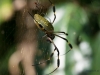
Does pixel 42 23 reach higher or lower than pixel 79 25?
lower

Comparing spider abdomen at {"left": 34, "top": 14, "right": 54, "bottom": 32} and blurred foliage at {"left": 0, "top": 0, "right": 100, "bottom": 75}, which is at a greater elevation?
blurred foliage at {"left": 0, "top": 0, "right": 100, "bottom": 75}

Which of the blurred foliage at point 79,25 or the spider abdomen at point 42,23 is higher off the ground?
the blurred foliage at point 79,25

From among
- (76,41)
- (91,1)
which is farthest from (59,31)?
(91,1)

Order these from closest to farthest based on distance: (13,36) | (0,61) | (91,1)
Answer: (13,36) < (0,61) < (91,1)

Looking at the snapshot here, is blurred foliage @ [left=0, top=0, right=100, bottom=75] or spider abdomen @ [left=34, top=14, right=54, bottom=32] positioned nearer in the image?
spider abdomen @ [left=34, top=14, right=54, bottom=32]

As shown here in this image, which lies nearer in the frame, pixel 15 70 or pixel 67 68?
pixel 15 70

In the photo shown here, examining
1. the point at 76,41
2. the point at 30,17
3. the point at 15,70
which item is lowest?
the point at 15,70

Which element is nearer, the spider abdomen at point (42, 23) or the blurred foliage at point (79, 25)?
the spider abdomen at point (42, 23)

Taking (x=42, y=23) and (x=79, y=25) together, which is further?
(x=79, y=25)

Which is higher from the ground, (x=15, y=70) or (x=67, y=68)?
(x=67, y=68)

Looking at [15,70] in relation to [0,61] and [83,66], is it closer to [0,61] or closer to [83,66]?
[0,61]

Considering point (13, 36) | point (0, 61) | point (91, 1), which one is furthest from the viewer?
point (91, 1)
